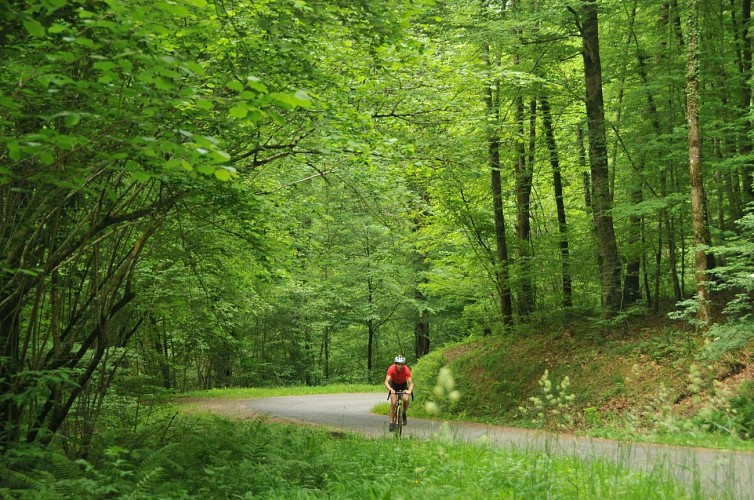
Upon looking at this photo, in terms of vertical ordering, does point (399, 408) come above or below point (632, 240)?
below

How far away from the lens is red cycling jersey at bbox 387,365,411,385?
1136 cm

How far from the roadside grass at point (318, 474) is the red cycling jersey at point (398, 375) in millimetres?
2633

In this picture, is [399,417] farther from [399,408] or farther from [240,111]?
[240,111]

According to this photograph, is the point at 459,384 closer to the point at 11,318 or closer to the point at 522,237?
the point at 522,237

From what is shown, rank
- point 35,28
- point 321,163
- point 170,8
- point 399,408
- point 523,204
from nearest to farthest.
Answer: point 35,28, point 170,8, point 321,163, point 399,408, point 523,204

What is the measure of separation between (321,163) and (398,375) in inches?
177

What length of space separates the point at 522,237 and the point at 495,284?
6.01 ft

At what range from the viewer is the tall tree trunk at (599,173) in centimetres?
1602

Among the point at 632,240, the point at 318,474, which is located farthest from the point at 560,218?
the point at 318,474

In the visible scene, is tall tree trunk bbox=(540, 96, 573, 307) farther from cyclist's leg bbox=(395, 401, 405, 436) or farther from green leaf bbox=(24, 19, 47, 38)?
green leaf bbox=(24, 19, 47, 38)

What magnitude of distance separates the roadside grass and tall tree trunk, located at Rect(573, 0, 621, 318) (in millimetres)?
9471

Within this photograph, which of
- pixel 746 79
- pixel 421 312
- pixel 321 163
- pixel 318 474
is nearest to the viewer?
pixel 318 474

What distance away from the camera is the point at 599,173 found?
53.5 feet

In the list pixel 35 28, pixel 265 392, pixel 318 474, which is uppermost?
pixel 35 28
